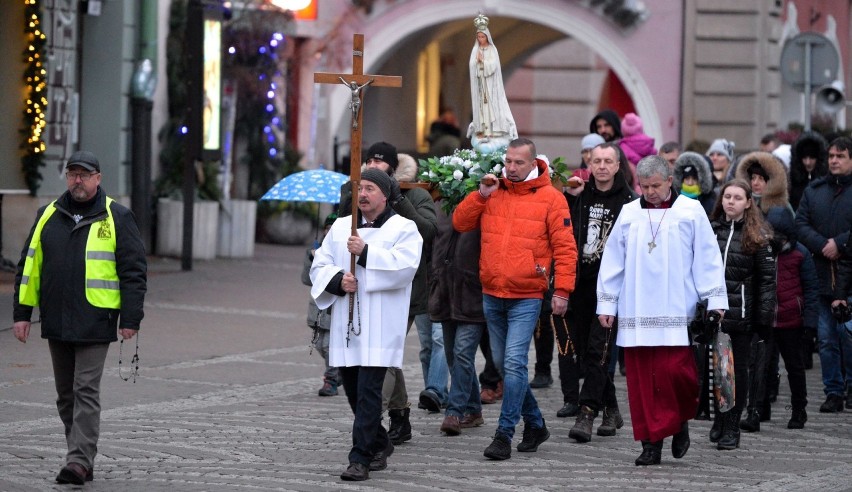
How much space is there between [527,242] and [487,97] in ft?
5.34

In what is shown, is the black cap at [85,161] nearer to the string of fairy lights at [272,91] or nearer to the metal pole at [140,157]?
the metal pole at [140,157]

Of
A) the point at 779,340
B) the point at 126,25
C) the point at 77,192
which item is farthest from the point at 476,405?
the point at 126,25

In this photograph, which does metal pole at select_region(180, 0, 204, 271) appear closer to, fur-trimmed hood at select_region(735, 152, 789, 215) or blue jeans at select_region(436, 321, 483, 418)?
fur-trimmed hood at select_region(735, 152, 789, 215)

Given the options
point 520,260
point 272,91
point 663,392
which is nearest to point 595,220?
point 520,260

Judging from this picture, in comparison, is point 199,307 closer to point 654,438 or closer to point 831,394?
point 831,394

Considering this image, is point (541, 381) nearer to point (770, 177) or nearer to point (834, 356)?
point (834, 356)

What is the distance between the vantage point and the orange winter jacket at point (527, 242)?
9727 millimetres

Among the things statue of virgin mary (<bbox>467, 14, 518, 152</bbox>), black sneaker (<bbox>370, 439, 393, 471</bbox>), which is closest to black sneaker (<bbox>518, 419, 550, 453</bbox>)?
black sneaker (<bbox>370, 439, 393, 471</bbox>)

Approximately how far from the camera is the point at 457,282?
10.4 m

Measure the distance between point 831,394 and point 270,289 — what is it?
8.47 m

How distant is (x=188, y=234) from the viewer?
19.8m

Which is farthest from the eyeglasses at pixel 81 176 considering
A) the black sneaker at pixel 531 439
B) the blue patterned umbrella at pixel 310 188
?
the blue patterned umbrella at pixel 310 188

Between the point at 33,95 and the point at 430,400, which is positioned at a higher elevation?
the point at 33,95

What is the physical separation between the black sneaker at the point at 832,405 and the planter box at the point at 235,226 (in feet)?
37.8
